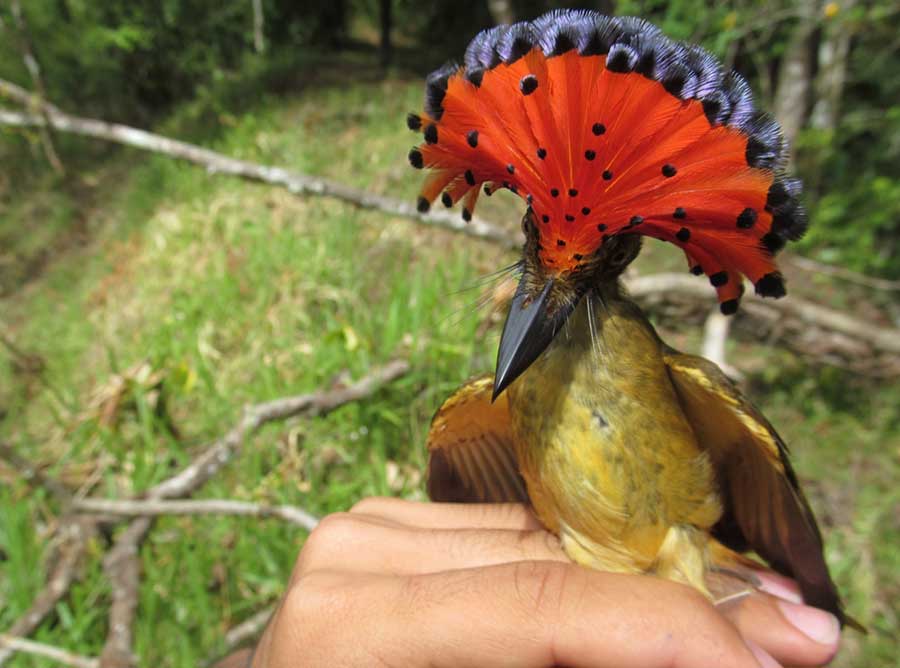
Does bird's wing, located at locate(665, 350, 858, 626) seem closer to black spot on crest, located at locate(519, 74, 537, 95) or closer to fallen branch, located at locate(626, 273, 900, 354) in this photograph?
black spot on crest, located at locate(519, 74, 537, 95)

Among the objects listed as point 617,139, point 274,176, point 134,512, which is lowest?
point 134,512

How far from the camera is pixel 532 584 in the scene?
3.07 feet

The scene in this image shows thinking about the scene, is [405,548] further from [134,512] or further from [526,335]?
[134,512]

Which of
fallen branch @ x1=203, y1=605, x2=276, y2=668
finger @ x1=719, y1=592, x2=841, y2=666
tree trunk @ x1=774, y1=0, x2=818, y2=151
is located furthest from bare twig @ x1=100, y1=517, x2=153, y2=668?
tree trunk @ x1=774, y1=0, x2=818, y2=151

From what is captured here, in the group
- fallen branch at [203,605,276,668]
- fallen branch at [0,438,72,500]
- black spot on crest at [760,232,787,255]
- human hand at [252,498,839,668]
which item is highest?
black spot on crest at [760,232,787,255]

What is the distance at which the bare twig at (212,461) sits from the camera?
2152 millimetres

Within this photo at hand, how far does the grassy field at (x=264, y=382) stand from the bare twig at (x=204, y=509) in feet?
0.34

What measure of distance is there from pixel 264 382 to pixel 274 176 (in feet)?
5.54

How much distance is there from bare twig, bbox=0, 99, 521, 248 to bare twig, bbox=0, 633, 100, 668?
2505mm

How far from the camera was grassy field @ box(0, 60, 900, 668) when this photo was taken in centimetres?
223

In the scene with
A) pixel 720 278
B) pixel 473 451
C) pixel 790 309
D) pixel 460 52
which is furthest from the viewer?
pixel 460 52

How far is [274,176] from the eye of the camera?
3.98m

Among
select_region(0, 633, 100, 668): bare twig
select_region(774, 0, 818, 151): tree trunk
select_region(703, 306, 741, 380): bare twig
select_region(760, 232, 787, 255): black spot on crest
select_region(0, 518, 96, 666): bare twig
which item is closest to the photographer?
select_region(760, 232, 787, 255): black spot on crest

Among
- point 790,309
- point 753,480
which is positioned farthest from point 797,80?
point 753,480
